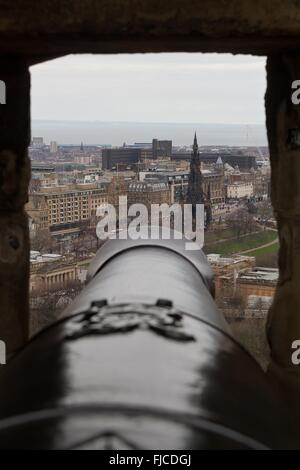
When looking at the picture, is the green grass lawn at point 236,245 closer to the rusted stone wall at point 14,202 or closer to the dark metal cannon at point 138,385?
the rusted stone wall at point 14,202

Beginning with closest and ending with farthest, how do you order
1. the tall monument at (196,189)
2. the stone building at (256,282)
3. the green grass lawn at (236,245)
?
the stone building at (256,282) < the green grass lawn at (236,245) < the tall monument at (196,189)

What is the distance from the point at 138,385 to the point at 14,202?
187 centimetres

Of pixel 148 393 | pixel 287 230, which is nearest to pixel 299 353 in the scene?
pixel 287 230

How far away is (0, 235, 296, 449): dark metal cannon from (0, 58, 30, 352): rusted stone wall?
1.08 metres

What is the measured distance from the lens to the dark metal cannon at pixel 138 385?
1044mm

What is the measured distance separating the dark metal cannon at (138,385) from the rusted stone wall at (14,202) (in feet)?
3.53

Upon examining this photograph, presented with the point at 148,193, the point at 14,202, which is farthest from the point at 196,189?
the point at 14,202

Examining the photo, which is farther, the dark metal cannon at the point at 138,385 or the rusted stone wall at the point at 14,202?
the rusted stone wall at the point at 14,202

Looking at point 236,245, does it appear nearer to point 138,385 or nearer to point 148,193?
point 148,193

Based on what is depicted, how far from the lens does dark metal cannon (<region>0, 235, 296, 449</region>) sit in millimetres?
1044

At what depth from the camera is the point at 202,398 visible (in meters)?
1.20

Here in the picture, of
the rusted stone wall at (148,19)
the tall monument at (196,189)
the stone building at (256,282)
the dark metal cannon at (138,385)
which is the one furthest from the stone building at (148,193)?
the dark metal cannon at (138,385)
